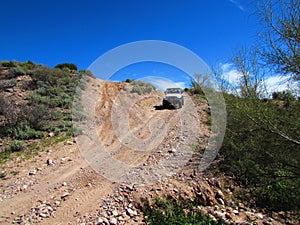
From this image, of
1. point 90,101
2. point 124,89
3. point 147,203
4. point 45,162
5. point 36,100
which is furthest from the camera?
point 124,89

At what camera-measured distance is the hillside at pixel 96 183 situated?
3580mm

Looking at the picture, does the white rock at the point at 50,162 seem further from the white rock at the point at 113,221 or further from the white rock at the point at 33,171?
the white rock at the point at 113,221

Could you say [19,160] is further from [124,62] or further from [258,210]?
[258,210]

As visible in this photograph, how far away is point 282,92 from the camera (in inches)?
132

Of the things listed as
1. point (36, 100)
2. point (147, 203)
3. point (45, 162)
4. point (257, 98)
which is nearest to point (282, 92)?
point (257, 98)

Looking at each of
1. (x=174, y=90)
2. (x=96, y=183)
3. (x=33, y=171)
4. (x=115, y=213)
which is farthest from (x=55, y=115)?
(x=174, y=90)

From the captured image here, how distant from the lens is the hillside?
3.58 meters

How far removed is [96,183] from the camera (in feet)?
15.4

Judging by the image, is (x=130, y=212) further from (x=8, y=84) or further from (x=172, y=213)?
(x=8, y=84)

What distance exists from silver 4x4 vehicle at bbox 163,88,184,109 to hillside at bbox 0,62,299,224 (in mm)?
3229

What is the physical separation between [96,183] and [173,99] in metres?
9.28

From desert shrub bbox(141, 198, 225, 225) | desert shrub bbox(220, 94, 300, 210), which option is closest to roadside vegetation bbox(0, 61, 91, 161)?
desert shrub bbox(141, 198, 225, 225)

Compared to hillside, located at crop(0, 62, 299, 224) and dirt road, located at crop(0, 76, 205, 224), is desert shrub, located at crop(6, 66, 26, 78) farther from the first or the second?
dirt road, located at crop(0, 76, 205, 224)

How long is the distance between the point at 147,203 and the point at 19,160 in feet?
15.3
